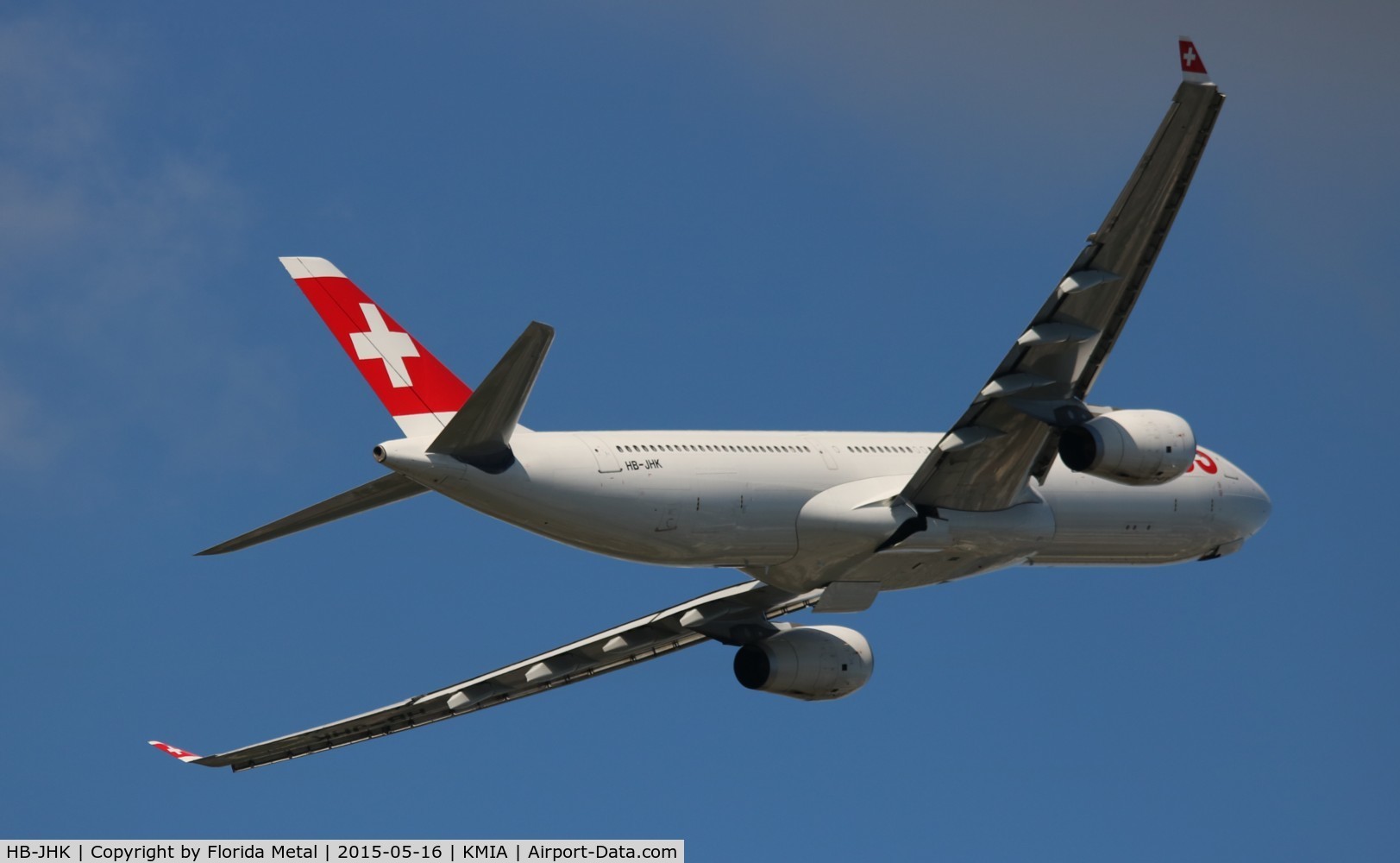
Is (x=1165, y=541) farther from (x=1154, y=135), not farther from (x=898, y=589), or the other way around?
(x=1154, y=135)

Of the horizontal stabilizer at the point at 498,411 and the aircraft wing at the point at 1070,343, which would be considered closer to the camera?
the horizontal stabilizer at the point at 498,411

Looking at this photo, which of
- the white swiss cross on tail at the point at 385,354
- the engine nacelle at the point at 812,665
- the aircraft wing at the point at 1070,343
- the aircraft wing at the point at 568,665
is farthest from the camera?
the aircraft wing at the point at 568,665

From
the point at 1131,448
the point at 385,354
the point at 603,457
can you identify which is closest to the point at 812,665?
the point at 603,457

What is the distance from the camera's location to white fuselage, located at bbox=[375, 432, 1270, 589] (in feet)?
99.0

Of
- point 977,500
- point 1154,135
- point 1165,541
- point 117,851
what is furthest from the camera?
point 1165,541

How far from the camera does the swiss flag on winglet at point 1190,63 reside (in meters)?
27.9

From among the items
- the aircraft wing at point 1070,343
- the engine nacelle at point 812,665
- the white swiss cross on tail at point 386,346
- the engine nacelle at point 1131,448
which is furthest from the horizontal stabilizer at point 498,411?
the engine nacelle at point 1131,448

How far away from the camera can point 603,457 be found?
30688 millimetres

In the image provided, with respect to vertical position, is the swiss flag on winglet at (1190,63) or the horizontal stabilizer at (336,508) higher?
the swiss flag on winglet at (1190,63)

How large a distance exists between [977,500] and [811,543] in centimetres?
303

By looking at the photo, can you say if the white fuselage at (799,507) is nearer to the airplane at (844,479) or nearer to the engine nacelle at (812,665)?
the airplane at (844,479)

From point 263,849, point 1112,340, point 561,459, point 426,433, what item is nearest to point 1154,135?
point 1112,340

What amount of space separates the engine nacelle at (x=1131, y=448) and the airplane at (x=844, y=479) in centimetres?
3

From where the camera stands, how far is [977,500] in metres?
33.3
